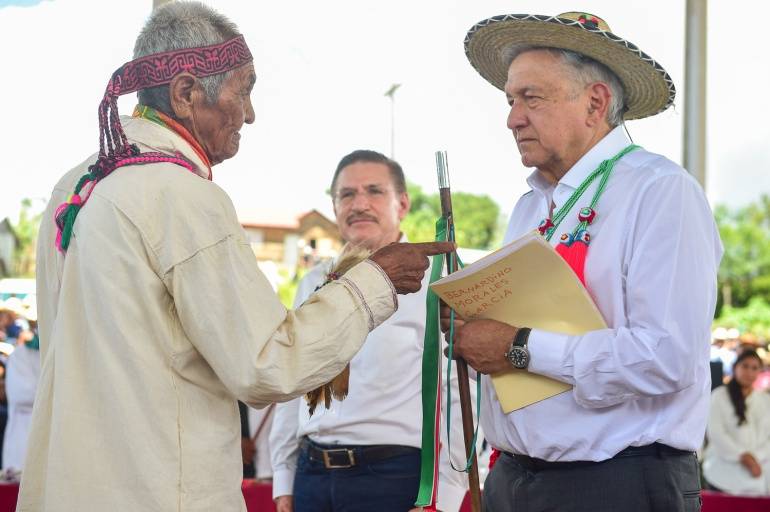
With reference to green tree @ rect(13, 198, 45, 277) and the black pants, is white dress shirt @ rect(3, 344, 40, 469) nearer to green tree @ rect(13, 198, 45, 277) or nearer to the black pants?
the black pants

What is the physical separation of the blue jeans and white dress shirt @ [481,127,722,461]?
79 centimetres

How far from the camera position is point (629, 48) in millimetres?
2207

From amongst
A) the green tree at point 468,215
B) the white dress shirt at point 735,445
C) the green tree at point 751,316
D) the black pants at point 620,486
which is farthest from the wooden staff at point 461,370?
the green tree at point 751,316

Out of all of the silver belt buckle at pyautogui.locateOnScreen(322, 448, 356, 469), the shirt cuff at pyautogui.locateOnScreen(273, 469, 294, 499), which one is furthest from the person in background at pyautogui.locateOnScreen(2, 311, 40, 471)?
the silver belt buckle at pyautogui.locateOnScreen(322, 448, 356, 469)

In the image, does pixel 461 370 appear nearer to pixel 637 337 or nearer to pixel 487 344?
pixel 487 344

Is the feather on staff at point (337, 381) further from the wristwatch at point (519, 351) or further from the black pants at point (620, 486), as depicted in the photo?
the black pants at point (620, 486)

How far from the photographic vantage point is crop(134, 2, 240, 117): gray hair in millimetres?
1967

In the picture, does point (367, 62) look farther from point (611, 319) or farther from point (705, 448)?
point (611, 319)

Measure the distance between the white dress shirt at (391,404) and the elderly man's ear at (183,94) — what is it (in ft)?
4.12

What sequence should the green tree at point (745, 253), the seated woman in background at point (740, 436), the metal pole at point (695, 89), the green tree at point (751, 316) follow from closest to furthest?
the metal pole at point (695, 89) → the seated woman in background at point (740, 436) → the green tree at point (751, 316) → the green tree at point (745, 253)

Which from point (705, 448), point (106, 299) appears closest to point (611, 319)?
point (106, 299)

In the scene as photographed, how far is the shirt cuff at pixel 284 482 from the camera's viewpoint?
3195 millimetres

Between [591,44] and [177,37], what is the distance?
3.22 feet

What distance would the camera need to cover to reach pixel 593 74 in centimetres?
233
